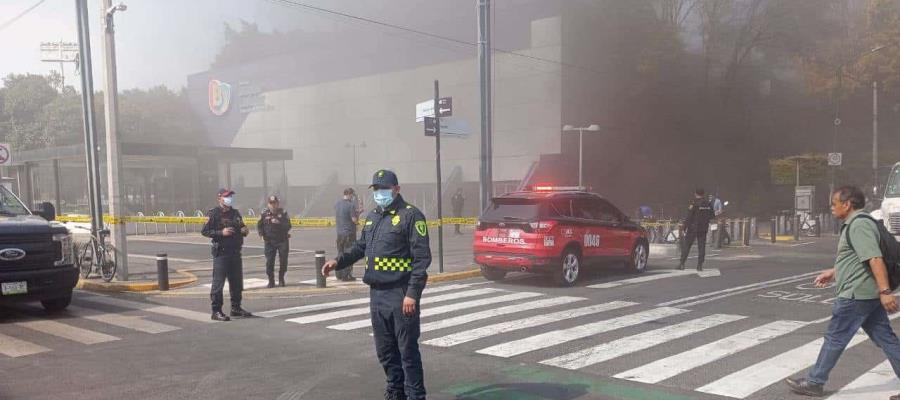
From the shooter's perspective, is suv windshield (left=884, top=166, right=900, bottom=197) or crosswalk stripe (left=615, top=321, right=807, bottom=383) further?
suv windshield (left=884, top=166, right=900, bottom=197)

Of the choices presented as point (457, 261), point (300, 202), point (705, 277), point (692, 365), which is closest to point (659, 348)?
point (692, 365)

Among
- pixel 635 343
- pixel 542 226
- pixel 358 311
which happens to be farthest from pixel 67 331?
pixel 542 226

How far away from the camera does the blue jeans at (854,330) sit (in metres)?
4.97

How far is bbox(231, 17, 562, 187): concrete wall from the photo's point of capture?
109 ft

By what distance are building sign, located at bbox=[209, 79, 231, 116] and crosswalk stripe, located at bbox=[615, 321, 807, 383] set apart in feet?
168

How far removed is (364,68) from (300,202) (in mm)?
10725

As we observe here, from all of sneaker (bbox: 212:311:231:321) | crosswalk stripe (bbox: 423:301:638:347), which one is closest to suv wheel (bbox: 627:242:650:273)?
crosswalk stripe (bbox: 423:301:638:347)

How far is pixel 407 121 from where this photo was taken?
39.5m

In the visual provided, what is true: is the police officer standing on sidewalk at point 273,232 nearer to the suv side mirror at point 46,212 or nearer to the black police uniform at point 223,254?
the black police uniform at point 223,254

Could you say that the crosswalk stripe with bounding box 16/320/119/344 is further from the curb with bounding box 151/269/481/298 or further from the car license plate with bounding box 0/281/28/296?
the curb with bounding box 151/269/481/298

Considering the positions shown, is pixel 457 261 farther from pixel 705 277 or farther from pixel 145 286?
pixel 145 286

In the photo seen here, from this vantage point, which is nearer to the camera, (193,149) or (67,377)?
(67,377)

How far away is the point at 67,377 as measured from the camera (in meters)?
6.03

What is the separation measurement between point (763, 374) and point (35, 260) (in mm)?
9332
